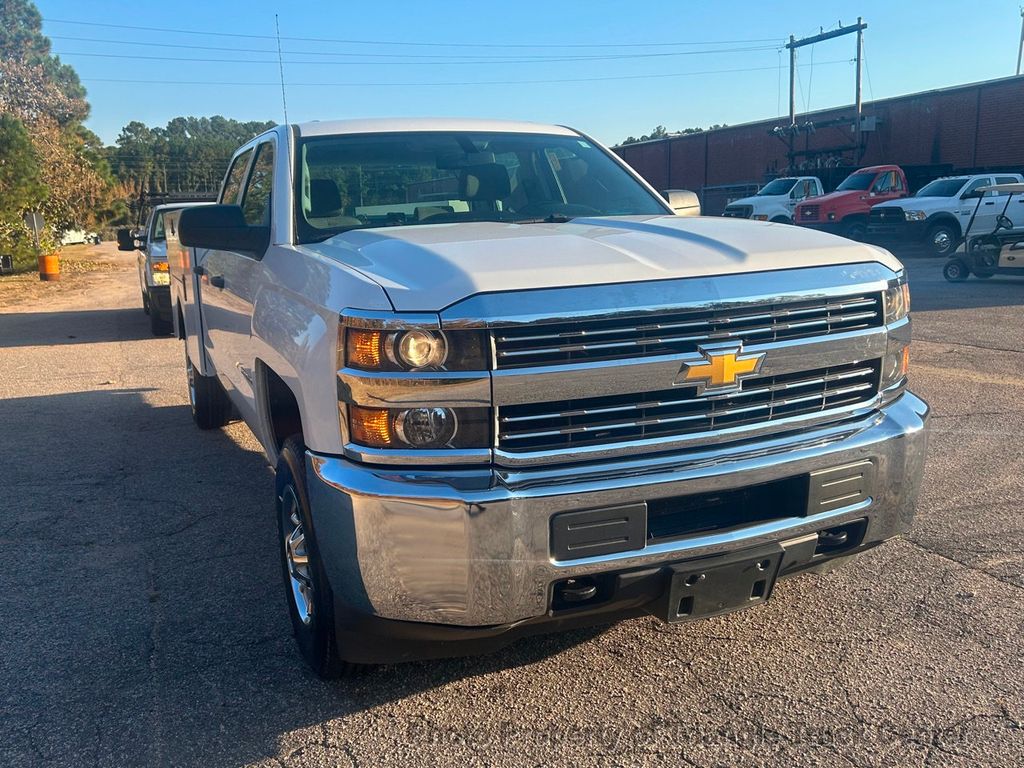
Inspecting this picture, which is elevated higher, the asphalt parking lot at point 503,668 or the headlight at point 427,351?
the headlight at point 427,351

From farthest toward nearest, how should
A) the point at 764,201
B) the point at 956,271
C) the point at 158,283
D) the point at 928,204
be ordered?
the point at 764,201 < the point at 928,204 < the point at 956,271 < the point at 158,283

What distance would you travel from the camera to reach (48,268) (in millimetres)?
24547

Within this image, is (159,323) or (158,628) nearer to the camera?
(158,628)

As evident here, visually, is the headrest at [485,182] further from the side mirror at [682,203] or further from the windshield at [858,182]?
the windshield at [858,182]

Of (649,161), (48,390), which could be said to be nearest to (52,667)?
(48,390)

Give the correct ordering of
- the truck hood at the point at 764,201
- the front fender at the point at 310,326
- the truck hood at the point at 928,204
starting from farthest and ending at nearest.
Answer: the truck hood at the point at 764,201 → the truck hood at the point at 928,204 → the front fender at the point at 310,326

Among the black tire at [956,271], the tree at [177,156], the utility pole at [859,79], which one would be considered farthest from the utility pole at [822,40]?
the tree at [177,156]

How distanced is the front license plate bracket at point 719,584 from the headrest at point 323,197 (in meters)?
2.17

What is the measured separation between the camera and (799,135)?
39062 mm

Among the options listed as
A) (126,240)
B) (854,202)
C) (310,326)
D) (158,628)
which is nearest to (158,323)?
(126,240)

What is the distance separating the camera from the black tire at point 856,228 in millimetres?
22797

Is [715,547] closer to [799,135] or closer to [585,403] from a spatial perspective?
[585,403]

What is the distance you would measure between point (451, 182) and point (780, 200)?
24.4 m

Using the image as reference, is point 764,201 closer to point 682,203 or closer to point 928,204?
point 928,204
